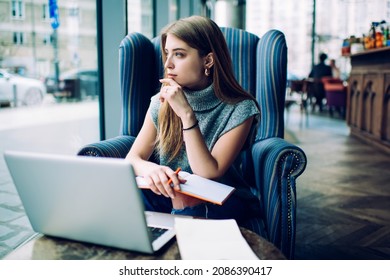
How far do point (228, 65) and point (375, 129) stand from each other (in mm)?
4102

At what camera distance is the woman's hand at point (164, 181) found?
3.57 ft

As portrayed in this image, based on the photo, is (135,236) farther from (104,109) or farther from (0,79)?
(104,109)

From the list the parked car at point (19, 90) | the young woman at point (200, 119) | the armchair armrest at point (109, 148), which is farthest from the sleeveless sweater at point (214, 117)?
the parked car at point (19, 90)

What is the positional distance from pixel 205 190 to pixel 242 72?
4.01ft

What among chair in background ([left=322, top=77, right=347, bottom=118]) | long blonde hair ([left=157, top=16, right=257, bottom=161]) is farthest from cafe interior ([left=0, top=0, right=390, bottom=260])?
chair in background ([left=322, top=77, right=347, bottom=118])

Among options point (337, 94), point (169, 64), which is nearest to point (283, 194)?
point (169, 64)

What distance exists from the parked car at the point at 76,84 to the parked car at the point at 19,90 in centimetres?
26

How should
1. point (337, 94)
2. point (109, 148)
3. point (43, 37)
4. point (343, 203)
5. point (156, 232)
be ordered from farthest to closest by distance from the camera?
point (337, 94) < point (343, 203) < point (43, 37) < point (109, 148) < point (156, 232)

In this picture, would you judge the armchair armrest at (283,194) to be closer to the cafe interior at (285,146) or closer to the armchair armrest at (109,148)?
the cafe interior at (285,146)

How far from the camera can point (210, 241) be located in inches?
35.5

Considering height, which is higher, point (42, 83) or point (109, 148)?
point (42, 83)

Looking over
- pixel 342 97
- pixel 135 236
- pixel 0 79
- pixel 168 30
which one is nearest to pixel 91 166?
pixel 135 236

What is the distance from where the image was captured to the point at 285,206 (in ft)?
4.92

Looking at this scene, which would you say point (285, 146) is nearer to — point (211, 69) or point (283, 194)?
point (283, 194)
